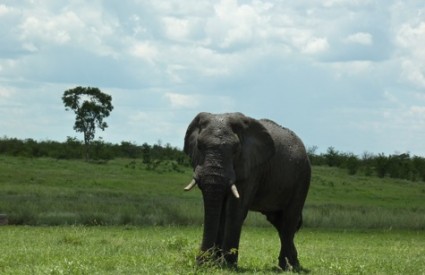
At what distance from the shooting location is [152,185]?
45.9 m

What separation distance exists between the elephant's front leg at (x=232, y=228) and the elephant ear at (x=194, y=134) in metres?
0.82

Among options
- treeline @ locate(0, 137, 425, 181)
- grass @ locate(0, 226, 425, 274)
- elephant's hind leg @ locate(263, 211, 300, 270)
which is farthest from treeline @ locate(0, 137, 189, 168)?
elephant's hind leg @ locate(263, 211, 300, 270)

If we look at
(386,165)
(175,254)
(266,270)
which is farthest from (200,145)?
(386,165)

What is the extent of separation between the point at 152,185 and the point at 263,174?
32291 mm

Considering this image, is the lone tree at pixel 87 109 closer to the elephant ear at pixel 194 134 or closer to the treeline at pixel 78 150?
the treeline at pixel 78 150

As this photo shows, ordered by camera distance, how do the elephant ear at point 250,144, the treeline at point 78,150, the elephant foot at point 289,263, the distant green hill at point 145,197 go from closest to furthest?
the elephant ear at point 250,144 < the elephant foot at point 289,263 < the distant green hill at point 145,197 < the treeline at point 78,150

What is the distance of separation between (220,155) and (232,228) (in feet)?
3.93

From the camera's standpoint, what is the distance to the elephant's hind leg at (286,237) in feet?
48.4

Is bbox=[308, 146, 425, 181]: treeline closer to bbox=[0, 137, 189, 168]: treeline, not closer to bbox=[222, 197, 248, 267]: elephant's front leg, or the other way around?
bbox=[0, 137, 189, 168]: treeline

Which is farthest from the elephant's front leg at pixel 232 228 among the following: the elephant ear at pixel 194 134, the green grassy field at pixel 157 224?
the elephant ear at pixel 194 134

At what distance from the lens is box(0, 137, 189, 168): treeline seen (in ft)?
197

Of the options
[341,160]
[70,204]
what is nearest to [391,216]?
[70,204]

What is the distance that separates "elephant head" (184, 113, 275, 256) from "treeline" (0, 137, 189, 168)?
42.4 meters

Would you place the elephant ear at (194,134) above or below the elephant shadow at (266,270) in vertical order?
above
